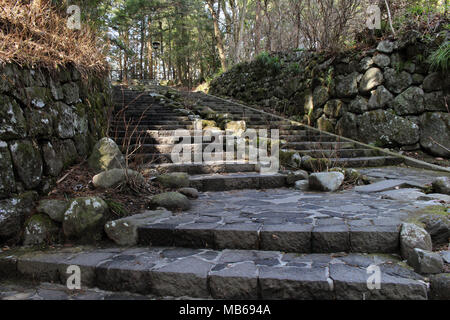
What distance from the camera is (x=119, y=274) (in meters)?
1.98

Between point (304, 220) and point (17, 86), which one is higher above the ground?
point (17, 86)

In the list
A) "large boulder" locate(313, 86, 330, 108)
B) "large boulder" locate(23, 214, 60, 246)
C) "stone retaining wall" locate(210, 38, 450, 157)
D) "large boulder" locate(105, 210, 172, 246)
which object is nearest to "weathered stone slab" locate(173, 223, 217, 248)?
"large boulder" locate(105, 210, 172, 246)

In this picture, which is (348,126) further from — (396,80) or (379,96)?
(396,80)

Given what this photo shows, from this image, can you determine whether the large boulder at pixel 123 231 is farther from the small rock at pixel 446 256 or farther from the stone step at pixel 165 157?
the small rock at pixel 446 256

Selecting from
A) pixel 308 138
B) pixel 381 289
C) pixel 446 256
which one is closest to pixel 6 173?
pixel 381 289

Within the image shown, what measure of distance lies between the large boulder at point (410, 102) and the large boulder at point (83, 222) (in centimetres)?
526

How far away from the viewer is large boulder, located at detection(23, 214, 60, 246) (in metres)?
2.46

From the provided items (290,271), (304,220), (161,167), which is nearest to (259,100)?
(161,167)

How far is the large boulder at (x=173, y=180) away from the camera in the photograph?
12.0ft

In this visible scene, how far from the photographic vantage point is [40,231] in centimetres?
249

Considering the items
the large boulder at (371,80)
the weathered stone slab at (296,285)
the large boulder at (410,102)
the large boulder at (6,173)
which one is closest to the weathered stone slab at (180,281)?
the weathered stone slab at (296,285)

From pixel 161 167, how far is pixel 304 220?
7.99ft

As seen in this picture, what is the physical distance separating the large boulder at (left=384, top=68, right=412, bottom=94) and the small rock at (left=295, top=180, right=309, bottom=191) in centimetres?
299
